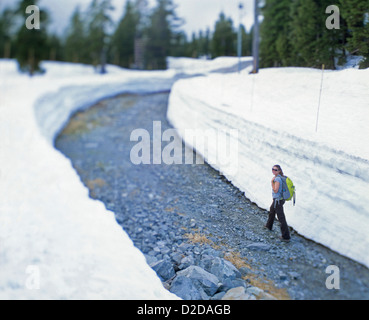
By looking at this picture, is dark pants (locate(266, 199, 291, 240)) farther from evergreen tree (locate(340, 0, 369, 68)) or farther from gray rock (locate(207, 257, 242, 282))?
evergreen tree (locate(340, 0, 369, 68))

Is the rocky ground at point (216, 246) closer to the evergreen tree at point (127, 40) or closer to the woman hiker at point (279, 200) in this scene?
the woman hiker at point (279, 200)

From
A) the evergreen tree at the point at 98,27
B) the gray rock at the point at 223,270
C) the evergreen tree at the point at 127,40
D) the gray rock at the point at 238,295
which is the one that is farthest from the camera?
the evergreen tree at the point at 98,27

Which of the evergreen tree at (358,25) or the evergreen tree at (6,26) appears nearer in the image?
the evergreen tree at (358,25)

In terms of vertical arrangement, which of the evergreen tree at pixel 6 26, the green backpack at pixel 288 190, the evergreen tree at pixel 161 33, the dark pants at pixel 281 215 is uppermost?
the evergreen tree at pixel 6 26

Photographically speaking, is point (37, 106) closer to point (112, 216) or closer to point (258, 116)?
point (112, 216)

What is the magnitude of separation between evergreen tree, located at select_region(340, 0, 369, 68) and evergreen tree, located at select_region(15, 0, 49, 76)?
Answer: 25111 millimetres

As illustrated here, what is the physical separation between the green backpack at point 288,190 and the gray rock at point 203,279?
4.15 ft

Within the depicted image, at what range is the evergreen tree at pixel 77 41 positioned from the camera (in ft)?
88.0

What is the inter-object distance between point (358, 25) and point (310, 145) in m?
1.38

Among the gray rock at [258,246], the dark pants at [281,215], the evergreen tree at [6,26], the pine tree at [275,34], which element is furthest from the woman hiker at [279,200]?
the evergreen tree at [6,26]

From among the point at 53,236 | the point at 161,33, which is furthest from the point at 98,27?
the point at 53,236

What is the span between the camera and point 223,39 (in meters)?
4.96

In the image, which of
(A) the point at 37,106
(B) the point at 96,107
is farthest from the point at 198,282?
(B) the point at 96,107

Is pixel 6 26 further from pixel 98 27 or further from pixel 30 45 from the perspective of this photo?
pixel 98 27
